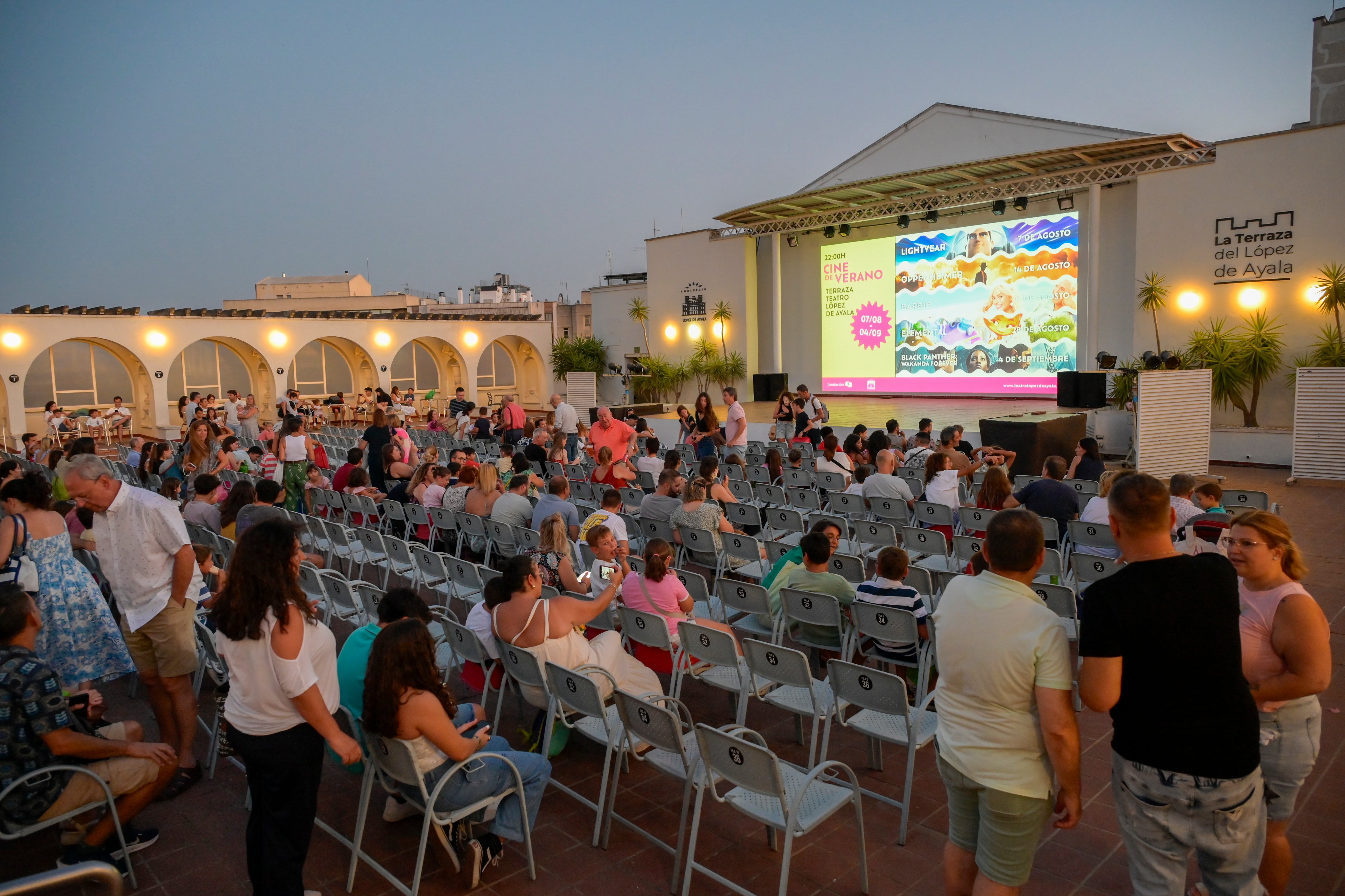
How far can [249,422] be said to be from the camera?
45.0 feet

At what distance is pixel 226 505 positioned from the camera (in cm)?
620

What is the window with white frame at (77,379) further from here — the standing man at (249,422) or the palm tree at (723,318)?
the palm tree at (723,318)

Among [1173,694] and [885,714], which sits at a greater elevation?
[1173,694]

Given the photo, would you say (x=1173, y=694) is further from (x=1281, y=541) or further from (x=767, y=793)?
(x=767, y=793)

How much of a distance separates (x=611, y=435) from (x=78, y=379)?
18827 millimetres

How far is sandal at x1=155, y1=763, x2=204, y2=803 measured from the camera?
384 cm

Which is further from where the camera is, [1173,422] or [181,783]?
[1173,422]

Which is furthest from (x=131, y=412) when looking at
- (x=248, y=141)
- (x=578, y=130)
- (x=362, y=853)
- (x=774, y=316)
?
(x=248, y=141)

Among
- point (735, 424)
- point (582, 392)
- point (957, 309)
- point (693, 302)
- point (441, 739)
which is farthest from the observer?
point (693, 302)

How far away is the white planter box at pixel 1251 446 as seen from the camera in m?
13.2

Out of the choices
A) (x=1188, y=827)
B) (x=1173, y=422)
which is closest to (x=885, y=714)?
(x=1188, y=827)

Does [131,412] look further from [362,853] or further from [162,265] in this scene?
[162,265]

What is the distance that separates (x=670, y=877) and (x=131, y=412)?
2260cm

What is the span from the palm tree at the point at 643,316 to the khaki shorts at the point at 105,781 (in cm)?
2328
